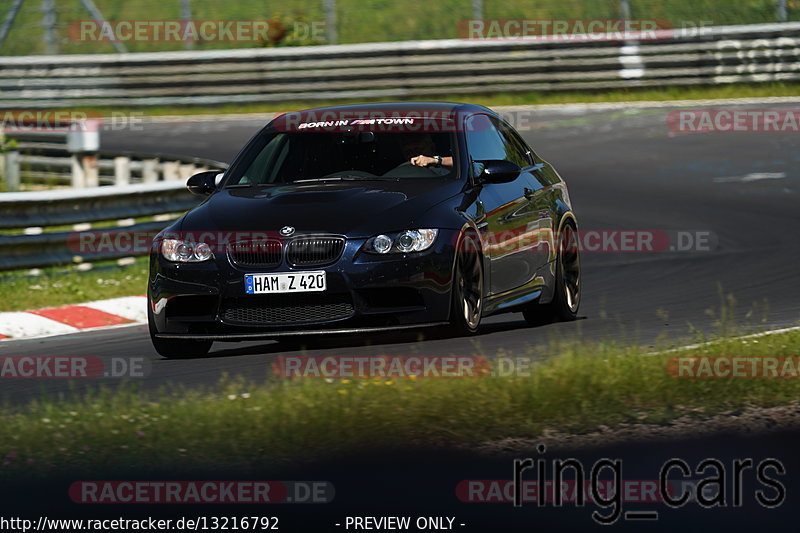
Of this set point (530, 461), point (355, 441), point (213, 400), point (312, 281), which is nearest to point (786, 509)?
point (530, 461)

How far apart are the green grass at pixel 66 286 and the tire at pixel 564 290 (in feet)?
12.6

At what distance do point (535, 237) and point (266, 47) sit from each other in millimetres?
19831

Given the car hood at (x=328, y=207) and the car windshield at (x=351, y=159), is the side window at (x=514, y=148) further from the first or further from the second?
the car hood at (x=328, y=207)

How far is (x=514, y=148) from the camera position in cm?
1090

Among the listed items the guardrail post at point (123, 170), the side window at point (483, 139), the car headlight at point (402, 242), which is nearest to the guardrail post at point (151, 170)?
the guardrail post at point (123, 170)

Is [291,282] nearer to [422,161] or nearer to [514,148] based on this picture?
[422,161]

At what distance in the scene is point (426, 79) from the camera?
86.9ft

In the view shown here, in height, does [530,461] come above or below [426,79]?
above

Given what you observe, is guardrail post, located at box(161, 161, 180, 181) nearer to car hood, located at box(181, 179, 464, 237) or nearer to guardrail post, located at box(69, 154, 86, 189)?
guardrail post, located at box(69, 154, 86, 189)

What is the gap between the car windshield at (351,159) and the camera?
393 inches

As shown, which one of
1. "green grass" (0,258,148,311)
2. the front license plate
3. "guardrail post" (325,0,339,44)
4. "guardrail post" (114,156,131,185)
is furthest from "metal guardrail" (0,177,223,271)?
"guardrail post" (325,0,339,44)

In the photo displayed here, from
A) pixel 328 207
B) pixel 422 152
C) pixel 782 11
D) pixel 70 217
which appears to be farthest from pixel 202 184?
pixel 782 11

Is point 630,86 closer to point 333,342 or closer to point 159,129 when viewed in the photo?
point 159,129

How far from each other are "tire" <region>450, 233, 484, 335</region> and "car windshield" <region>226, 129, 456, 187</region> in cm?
69
